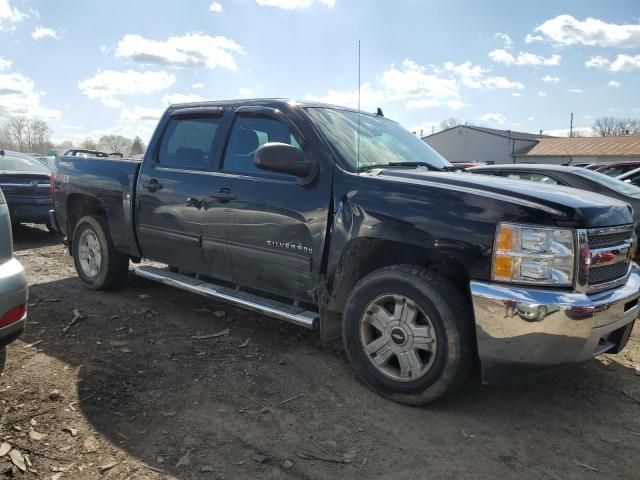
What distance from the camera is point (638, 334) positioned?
4723 mm

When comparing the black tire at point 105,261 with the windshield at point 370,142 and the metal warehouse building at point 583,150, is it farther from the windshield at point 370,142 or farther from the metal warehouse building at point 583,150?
the metal warehouse building at point 583,150

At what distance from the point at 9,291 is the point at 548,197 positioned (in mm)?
3313

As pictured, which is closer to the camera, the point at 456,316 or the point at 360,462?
the point at 360,462

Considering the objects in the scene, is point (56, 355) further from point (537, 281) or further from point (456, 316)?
point (537, 281)

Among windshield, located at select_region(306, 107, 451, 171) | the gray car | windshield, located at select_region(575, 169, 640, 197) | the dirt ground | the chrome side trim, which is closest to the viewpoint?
the dirt ground

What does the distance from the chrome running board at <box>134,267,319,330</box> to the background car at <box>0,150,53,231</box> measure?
4.60 metres

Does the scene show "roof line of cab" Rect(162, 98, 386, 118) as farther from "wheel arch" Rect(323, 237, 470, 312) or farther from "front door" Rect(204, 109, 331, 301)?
"wheel arch" Rect(323, 237, 470, 312)

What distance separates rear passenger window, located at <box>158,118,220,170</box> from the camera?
4516mm

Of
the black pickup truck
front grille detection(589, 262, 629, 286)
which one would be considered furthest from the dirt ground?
front grille detection(589, 262, 629, 286)

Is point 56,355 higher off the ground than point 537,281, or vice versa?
point 537,281

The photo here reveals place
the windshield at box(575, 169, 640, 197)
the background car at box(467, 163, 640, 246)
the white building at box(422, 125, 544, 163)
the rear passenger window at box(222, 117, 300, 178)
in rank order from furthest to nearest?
1. the white building at box(422, 125, 544, 163)
2. the windshield at box(575, 169, 640, 197)
3. the background car at box(467, 163, 640, 246)
4. the rear passenger window at box(222, 117, 300, 178)

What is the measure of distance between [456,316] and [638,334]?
2764 millimetres

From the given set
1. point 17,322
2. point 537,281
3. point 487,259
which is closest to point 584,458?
point 537,281

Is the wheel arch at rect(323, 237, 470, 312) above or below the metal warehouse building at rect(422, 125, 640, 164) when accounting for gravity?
below
